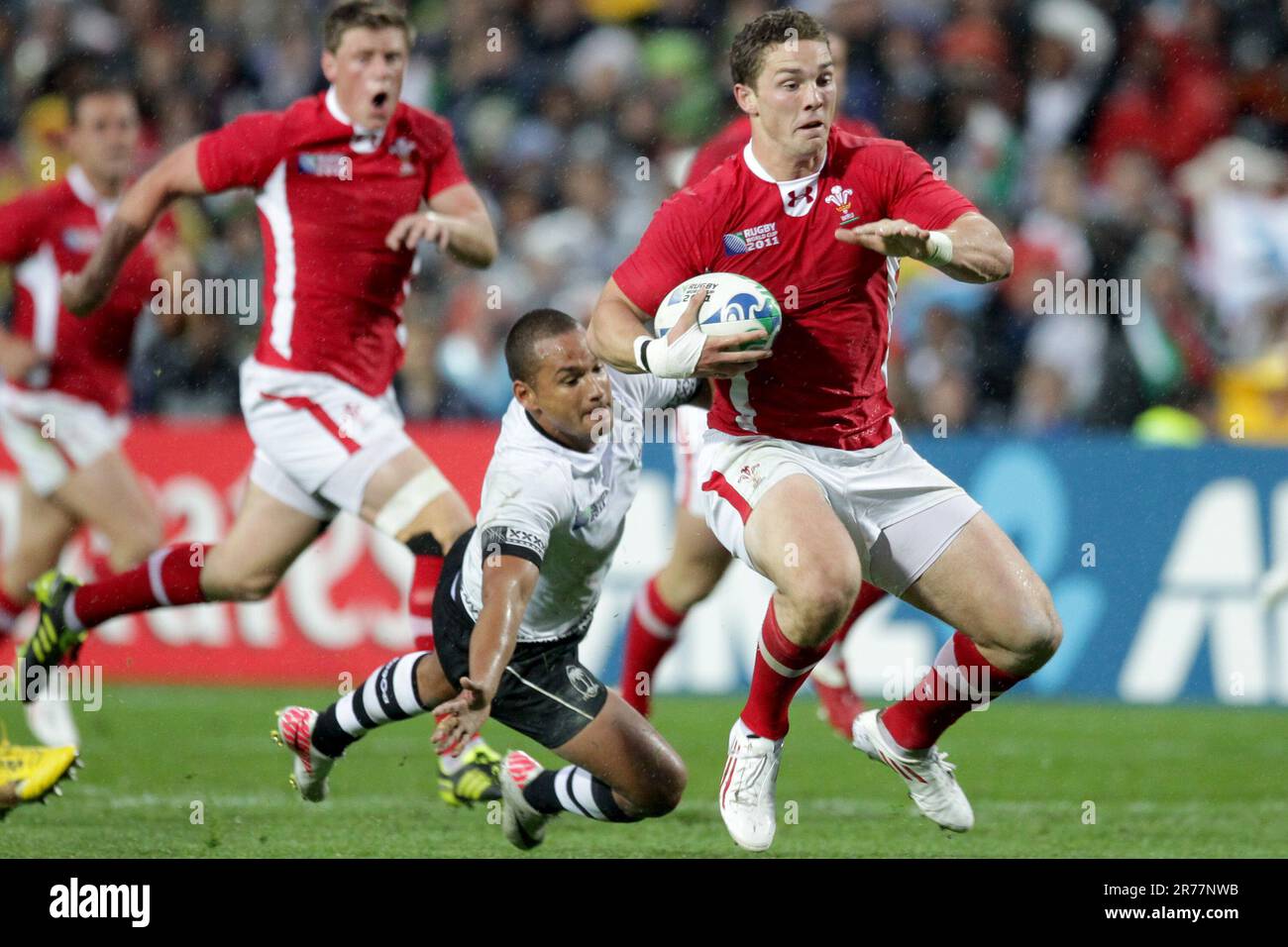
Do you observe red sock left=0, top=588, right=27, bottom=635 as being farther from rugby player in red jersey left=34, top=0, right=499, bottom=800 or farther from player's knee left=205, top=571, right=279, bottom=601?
player's knee left=205, top=571, right=279, bottom=601

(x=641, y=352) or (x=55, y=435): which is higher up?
(x=641, y=352)

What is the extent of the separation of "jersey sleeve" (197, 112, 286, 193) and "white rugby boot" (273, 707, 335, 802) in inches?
77.5

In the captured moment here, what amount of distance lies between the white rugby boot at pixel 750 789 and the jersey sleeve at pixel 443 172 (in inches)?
100

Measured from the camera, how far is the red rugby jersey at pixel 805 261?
5.69 metres

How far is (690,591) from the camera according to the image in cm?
727

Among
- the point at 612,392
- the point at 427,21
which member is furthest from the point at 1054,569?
the point at 427,21

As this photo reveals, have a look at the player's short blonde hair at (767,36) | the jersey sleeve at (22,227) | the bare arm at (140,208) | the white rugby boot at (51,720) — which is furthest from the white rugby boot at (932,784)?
the jersey sleeve at (22,227)

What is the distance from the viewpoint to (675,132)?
1246 cm

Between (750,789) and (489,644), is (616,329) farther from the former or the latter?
(750,789)

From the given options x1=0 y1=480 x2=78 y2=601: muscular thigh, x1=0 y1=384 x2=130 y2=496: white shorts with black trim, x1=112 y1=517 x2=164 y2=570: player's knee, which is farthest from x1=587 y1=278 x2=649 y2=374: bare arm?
x1=0 y1=480 x2=78 y2=601: muscular thigh

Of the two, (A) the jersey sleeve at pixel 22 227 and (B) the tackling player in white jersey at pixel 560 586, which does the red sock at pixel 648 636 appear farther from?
(A) the jersey sleeve at pixel 22 227

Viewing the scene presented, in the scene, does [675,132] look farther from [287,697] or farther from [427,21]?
[287,697]

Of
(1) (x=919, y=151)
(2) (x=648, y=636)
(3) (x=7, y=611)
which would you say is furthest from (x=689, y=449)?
(1) (x=919, y=151)

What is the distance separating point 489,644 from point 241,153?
2.57 metres
